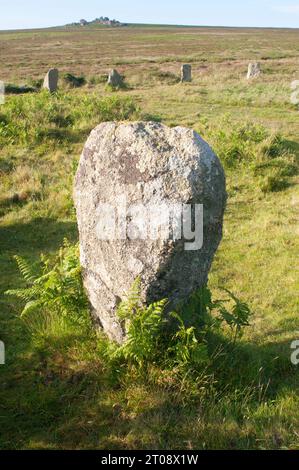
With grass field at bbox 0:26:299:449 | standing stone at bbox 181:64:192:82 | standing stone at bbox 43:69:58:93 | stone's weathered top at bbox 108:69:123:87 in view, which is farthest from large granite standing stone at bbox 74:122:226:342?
standing stone at bbox 181:64:192:82

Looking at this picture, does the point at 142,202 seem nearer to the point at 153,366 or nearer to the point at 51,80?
the point at 153,366

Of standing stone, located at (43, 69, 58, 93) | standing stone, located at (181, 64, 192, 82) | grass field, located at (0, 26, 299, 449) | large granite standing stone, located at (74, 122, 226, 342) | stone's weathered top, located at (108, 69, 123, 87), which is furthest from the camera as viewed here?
standing stone, located at (181, 64, 192, 82)

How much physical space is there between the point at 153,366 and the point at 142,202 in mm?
1634

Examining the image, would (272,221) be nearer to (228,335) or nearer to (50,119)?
(228,335)

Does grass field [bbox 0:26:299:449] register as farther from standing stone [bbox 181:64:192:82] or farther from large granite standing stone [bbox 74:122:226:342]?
standing stone [bbox 181:64:192:82]

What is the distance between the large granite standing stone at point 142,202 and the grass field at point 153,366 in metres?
0.78

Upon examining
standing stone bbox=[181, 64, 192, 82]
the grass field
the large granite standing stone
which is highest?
standing stone bbox=[181, 64, 192, 82]

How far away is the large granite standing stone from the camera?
493 cm

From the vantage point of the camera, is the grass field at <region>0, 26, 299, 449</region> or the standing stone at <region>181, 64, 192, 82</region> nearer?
the grass field at <region>0, 26, 299, 449</region>

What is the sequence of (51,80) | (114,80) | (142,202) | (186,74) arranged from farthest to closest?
1. (186,74)
2. (114,80)
3. (51,80)
4. (142,202)

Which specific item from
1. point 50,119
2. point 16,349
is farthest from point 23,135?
point 16,349

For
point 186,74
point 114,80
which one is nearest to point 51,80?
point 114,80

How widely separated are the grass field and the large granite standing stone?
0.78 m

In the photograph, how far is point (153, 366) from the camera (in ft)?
16.3
